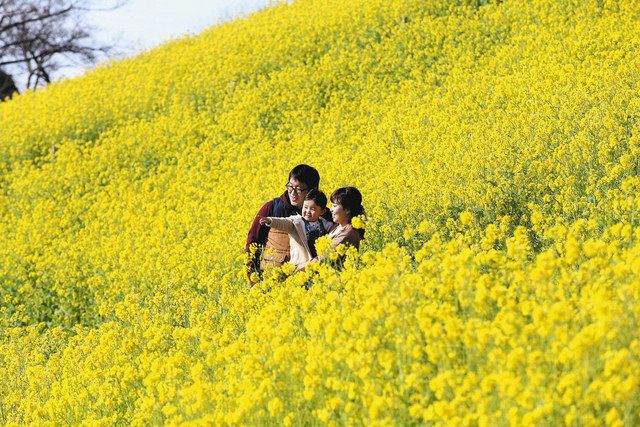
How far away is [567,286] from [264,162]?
33.7 feet

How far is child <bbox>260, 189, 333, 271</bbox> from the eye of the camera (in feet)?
23.3

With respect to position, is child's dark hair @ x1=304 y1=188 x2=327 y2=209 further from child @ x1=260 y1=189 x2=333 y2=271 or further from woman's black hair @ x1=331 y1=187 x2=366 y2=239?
woman's black hair @ x1=331 y1=187 x2=366 y2=239

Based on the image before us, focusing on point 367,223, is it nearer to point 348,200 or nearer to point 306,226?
point 348,200

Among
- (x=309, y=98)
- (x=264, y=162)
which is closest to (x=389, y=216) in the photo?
(x=264, y=162)

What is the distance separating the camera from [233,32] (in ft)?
76.8

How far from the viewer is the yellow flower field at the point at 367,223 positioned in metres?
4.54

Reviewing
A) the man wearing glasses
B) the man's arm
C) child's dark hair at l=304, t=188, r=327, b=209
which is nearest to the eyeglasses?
the man wearing glasses

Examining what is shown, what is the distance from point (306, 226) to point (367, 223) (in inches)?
21.7

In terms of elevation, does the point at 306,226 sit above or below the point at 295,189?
below

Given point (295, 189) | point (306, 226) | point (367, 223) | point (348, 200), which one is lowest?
point (367, 223)

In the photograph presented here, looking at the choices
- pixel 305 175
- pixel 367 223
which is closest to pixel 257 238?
pixel 305 175

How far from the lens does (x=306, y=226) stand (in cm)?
731

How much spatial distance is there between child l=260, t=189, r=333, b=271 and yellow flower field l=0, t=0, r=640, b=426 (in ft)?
0.84

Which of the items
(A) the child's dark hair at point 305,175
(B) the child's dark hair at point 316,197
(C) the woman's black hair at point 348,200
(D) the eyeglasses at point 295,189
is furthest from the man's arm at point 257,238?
(C) the woman's black hair at point 348,200
